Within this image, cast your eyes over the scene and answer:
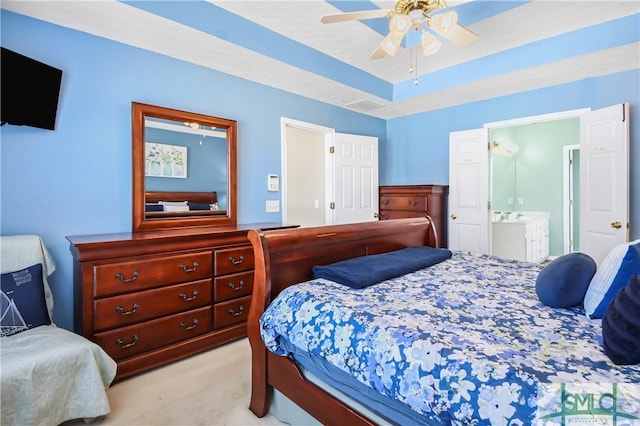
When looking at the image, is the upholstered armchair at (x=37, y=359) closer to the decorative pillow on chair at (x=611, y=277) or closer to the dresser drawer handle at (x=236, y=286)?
the dresser drawer handle at (x=236, y=286)

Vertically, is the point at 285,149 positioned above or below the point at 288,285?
above

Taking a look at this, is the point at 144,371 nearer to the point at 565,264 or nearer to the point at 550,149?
the point at 565,264

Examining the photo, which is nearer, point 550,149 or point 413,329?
point 413,329

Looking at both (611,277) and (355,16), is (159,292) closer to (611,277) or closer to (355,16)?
(355,16)

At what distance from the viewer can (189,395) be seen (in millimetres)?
2062

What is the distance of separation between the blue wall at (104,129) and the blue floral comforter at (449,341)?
179cm

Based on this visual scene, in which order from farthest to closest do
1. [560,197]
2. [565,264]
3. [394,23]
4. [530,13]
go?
[560,197] → [530,13] → [394,23] → [565,264]

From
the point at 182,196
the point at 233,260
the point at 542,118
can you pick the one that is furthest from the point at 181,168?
the point at 542,118

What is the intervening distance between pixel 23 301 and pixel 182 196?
137cm

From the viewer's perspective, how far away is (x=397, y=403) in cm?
120

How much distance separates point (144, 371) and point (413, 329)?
2.08 m

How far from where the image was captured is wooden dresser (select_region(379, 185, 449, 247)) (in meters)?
4.27

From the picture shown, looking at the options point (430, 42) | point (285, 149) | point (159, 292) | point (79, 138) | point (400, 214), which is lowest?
point (159, 292)

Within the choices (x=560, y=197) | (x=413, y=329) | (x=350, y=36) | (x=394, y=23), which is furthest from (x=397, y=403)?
(x=560, y=197)
